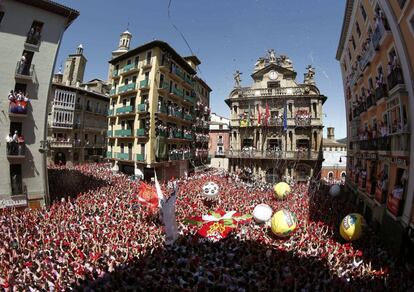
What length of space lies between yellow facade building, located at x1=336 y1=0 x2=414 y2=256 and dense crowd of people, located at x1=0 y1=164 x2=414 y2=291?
1.96 m

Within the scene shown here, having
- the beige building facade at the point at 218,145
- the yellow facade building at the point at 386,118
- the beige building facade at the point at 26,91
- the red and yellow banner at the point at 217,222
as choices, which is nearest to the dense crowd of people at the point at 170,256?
the red and yellow banner at the point at 217,222

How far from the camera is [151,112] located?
30688mm

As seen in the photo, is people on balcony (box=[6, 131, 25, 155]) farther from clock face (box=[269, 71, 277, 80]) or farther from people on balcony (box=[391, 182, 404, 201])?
clock face (box=[269, 71, 277, 80])

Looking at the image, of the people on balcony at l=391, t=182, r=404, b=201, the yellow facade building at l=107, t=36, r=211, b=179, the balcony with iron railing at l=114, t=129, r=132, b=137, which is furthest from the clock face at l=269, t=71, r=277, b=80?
the people on balcony at l=391, t=182, r=404, b=201

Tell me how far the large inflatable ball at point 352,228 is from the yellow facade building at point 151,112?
21135mm

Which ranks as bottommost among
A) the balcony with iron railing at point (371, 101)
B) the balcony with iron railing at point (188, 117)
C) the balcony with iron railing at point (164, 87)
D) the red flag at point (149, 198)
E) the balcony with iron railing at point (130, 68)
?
the red flag at point (149, 198)

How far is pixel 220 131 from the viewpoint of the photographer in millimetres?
52000

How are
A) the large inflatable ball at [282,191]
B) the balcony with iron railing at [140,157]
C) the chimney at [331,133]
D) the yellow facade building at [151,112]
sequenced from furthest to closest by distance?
the chimney at [331,133]
the yellow facade building at [151,112]
the balcony with iron railing at [140,157]
the large inflatable ball at [282,191]

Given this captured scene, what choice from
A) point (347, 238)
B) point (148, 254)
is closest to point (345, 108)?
point (347, 238)

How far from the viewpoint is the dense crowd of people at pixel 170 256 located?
30.7ft

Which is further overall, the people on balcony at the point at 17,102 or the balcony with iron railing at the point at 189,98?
the balcony with iron railing at the point at 189,98

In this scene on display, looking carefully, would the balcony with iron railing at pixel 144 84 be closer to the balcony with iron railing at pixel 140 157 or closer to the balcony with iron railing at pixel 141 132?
the balcony with iron railing at pixel 141 132

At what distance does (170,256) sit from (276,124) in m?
30.4

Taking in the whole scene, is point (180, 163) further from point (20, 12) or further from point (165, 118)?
point (20, 12)
